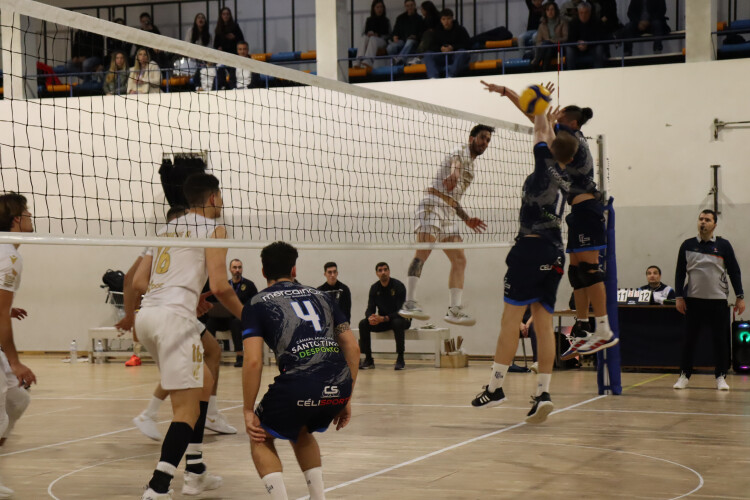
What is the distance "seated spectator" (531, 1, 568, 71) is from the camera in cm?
1422

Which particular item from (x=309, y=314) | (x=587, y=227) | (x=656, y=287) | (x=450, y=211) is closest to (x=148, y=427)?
(x=309, y=314)

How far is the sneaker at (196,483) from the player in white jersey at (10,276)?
3.71ft

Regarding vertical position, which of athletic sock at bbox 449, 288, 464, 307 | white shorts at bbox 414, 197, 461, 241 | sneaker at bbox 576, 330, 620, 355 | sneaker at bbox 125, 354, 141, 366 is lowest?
sneaker at bbox 125, 354, 141, 366

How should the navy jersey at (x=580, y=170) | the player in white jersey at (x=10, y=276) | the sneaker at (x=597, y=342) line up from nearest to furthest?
1. the player in white jersey at (x=10, y=276)
2. the navy jersey at (x=580, y=170)
3. the sneaker at (x=597, y=342)

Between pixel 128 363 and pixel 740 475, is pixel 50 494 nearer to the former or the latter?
pixel 740 475

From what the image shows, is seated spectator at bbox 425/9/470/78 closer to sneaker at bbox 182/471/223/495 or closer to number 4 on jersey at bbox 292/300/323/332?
sneaker at bbox 182/471/223/495

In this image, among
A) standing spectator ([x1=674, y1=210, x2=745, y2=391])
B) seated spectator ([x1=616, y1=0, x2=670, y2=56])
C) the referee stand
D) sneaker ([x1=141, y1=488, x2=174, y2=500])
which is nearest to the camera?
sneaker ([x1=141, y1=488, x2=174, y2=500])

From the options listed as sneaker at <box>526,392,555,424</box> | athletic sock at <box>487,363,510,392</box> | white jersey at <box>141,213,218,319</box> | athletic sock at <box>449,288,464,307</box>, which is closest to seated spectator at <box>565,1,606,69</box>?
athletic sock at <box>449,288,464,307</box>

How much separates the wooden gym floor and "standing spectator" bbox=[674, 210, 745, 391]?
37cm

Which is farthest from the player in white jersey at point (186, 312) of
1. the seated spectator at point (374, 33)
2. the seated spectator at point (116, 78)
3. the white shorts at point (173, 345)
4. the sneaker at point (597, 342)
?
the seated spectator at point (116, 78)

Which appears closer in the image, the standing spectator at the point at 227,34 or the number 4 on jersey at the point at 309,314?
the number 4 on jersey at the point at 309,314

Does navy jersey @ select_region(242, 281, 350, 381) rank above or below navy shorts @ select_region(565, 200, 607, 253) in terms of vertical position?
below

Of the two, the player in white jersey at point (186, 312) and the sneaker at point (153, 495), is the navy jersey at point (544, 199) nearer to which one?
the player in white jersey at point (186, 312)

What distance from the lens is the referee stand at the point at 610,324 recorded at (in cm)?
932
